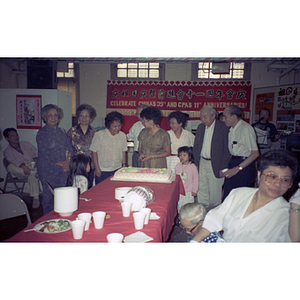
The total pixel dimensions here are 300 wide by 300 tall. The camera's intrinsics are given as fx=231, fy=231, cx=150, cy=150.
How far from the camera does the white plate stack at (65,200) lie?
1.38m

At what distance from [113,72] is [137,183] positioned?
4855mm

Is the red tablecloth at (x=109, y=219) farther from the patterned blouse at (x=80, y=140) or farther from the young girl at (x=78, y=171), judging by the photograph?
the patterned blouse at (x=80, y=140)

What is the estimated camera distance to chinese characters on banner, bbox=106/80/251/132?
5.99m

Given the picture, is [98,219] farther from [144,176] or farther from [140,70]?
[140,70]

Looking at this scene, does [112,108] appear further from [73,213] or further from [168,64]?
[73,213]

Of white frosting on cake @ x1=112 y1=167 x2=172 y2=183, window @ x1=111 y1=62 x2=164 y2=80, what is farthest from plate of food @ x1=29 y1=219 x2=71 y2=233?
window @ x1=111 y1=62 x2=164 y2=80

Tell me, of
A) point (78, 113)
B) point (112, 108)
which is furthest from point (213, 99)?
point (78, 113)

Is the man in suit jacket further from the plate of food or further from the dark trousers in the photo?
the plate of food

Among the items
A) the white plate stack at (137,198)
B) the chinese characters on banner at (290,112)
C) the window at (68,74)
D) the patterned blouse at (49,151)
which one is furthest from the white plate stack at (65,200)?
the window at (68,74)

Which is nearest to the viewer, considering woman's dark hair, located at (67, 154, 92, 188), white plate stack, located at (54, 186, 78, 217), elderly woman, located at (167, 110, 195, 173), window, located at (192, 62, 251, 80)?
white plate stack, located at (54, 186, 78, 217)

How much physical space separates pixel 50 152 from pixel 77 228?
1.62 m

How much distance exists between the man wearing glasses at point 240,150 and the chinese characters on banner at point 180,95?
11.1 ft

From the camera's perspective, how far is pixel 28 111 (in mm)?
3818

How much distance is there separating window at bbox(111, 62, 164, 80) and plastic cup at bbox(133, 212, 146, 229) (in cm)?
550
